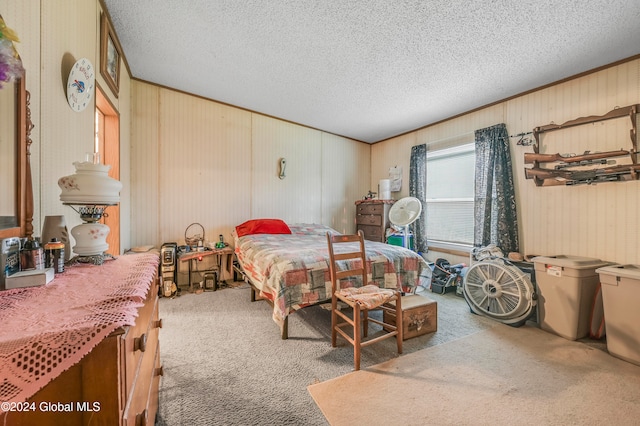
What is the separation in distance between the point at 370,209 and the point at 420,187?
3.17 ft

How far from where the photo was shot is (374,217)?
477 cm

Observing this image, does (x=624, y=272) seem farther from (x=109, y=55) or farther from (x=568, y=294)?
(x=109, y=55)

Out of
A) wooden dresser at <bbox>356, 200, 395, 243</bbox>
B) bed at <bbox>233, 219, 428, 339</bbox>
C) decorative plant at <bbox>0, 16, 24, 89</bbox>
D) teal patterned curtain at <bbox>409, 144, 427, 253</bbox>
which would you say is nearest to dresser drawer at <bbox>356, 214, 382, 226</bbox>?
wooden dresser at <bbox>356, 200, 395, 243</bbox>

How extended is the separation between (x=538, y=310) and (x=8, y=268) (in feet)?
12.5

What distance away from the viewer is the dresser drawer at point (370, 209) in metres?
4.66

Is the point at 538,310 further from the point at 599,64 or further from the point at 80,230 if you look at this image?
the point at 80,230

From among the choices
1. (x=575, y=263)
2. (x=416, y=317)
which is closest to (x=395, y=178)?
(x=575, y=263)

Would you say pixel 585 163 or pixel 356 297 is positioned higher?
pixel 585 163

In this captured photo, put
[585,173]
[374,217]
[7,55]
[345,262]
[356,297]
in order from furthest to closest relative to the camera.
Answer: [374,217], [585,173], [345,262], [356,297], [7,55]

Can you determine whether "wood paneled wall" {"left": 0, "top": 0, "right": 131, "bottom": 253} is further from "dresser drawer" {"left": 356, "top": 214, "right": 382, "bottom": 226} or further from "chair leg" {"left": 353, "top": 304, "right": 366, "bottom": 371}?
"dresser drawer" {"left": 356, "top": 214, "right": 382, "bottom": 226}

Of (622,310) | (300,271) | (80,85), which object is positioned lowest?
(622,310)

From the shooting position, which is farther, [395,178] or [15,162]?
[395,178]

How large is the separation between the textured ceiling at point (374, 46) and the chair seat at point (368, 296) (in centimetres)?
231

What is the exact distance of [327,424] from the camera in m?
1.46
